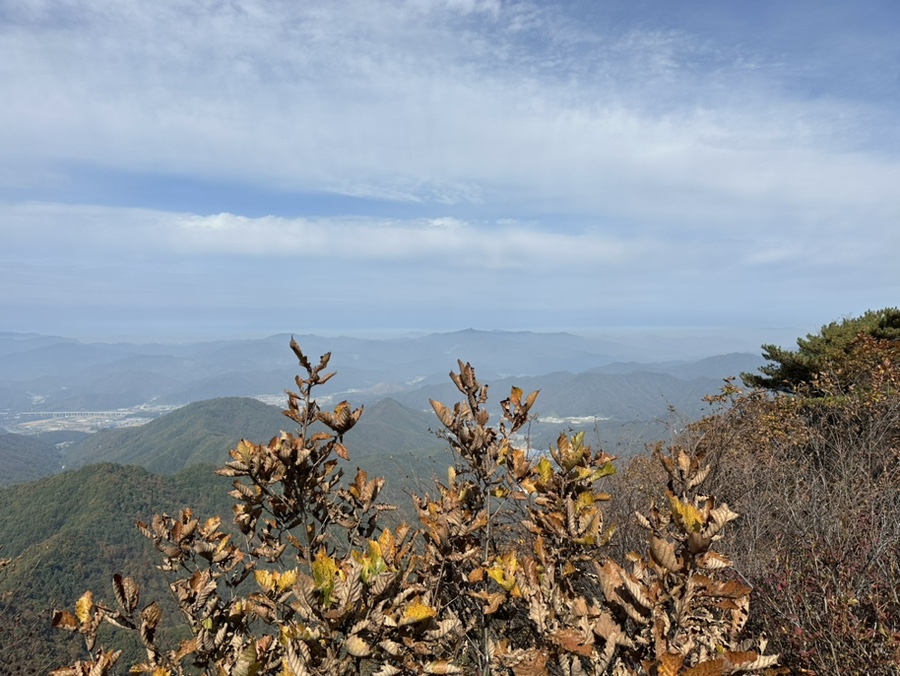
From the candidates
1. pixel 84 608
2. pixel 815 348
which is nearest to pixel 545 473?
pixel 84 608

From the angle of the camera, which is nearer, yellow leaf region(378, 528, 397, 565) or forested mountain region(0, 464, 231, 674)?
yellow leaf region(378, 528, 397, 565)

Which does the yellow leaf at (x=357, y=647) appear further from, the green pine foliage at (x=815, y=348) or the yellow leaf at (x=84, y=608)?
the green pine foliage at (x=815, y=348)

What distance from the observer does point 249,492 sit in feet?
7.76

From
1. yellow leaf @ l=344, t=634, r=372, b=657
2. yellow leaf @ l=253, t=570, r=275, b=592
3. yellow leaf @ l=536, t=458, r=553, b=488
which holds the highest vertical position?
yellow leaf @ l=536, t=458, r=553, b=488

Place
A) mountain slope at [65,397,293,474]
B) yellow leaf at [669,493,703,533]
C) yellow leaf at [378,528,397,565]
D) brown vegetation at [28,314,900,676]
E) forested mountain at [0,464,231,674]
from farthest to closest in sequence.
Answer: mountain slope at [65,397,293,474], forested mountain at [0,464,231,674], yellow leaf at [378,528,397,565], brown vegetation at [28,314,900,676], yellow leaf at [669,493,703,533]

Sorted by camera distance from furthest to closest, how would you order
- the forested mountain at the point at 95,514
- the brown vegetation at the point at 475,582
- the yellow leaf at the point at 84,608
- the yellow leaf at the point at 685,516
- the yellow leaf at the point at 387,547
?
1. the forested mountain at the point at 95,514
2. the yellow leaf at the point at 84,608
3. the yellow leaf at the point at 387,547
4. the brown vegetation at the point at 475,582
5. the yellow leaf at the point at 685,516

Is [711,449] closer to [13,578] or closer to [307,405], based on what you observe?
[307,405]

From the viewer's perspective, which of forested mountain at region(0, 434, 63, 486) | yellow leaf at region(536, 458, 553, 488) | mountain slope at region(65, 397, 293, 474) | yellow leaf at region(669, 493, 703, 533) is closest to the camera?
yellow leaf at region(669, 493, 703, 533)

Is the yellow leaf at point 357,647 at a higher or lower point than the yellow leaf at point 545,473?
lower

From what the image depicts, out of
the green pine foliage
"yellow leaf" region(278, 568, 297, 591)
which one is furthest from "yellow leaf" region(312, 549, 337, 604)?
the green pine foliage

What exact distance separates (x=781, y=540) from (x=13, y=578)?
252 feet

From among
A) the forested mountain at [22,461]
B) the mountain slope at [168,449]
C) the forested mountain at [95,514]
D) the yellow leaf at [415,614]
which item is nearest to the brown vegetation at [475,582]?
the yellow leaf at [415,614]

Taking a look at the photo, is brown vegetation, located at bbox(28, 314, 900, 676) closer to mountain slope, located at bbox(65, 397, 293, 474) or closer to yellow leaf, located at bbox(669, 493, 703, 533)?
yellow leaf, located at bbox(669, 493, 703, 533)

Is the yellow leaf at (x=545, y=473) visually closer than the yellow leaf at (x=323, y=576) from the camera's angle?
No
